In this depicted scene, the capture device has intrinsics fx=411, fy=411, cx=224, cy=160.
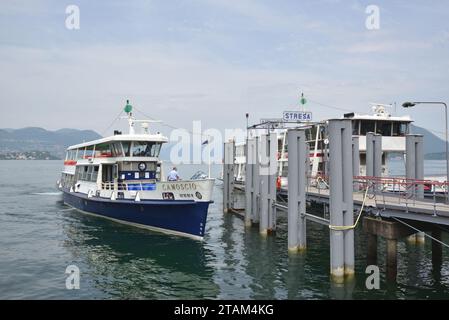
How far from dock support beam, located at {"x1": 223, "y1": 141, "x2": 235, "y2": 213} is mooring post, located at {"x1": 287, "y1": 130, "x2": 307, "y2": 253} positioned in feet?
44.1

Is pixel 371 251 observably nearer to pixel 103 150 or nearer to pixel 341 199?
pixel 341 199

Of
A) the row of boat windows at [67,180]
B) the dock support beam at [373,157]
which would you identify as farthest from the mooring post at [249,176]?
the row of boat windows at [67,180]

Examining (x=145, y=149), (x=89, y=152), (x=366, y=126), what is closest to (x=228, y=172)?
(x=145, y=149)

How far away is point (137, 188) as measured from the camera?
26.9 metres

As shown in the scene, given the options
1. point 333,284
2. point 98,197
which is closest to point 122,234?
point 98,197

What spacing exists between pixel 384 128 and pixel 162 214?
2062cm

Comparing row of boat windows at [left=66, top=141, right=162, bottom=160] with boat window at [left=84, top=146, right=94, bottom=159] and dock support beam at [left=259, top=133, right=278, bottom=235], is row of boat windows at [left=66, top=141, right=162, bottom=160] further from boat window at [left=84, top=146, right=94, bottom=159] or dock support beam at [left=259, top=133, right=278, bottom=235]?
dock support beam at [left=259, top=133, right=278, bottom=235]

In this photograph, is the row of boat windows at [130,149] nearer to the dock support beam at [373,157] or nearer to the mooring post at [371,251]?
the dock support beam at [373,157]

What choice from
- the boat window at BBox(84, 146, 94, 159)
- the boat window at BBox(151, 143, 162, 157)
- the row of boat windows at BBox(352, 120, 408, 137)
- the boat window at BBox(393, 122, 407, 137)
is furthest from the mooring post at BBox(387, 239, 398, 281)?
the boat window at BBox(84, 146, 94, 159)

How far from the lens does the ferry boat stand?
75.9 feet

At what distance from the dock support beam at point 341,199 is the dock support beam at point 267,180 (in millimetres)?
7715

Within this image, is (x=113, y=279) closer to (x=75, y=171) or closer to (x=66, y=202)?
(x=75, y=171)

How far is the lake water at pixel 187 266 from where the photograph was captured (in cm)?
1516

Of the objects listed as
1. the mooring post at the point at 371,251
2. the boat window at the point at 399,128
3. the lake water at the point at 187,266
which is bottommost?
the lake water at the point at 187,266
